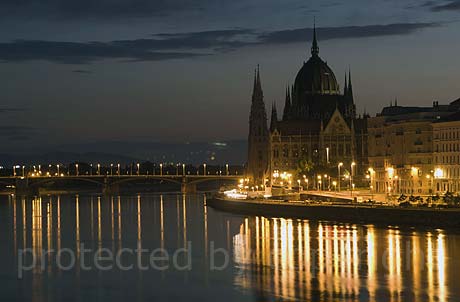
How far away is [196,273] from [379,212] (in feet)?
107

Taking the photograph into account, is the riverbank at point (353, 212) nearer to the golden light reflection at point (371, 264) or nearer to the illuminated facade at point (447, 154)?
the golden light reflection at point (371, 264)

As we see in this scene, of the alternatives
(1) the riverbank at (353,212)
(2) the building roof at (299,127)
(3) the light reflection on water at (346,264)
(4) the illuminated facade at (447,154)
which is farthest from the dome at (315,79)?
(3) the light reflection on water at (346,264)

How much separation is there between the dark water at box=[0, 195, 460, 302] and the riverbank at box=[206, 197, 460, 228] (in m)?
2.11

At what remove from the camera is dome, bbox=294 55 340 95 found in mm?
188125

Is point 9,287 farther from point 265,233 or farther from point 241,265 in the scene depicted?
point 265,233

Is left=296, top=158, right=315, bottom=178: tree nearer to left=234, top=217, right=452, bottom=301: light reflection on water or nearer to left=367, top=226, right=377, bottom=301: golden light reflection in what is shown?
left=234, top=217, right=452, bottom=301: light reflection on water

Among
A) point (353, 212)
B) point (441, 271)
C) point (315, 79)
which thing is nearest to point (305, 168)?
point (315, 79)

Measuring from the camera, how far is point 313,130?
179625 millimetres

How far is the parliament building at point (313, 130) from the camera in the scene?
570ft

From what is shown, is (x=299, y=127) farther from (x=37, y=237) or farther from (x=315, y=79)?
(x=37, y=237)

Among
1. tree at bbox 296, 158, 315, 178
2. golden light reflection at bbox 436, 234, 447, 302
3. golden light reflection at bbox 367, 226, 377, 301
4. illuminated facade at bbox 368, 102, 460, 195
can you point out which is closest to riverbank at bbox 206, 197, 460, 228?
golden light reflection at bbox 367, 226, 377, 301

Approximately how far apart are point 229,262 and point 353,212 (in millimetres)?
29951

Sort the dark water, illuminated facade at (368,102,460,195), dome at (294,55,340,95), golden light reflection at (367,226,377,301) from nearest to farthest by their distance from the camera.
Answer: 1. golden light reflection at (367,226,377,301)
2. the dark water
3. illuminated facade at (368,102,460,195)
4. dome at (294,55,340,95)

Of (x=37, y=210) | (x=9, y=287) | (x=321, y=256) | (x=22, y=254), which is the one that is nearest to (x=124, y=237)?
(x=22, y=254)
